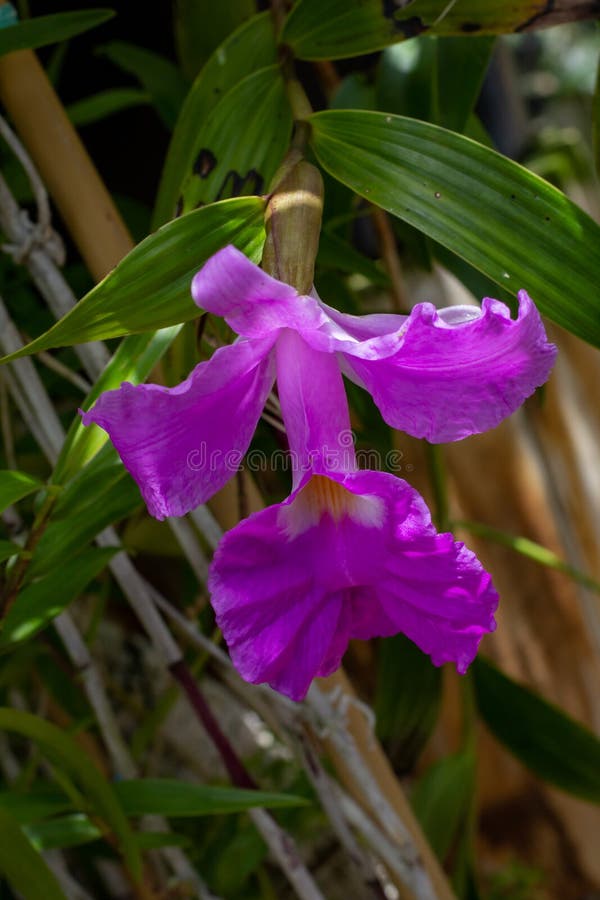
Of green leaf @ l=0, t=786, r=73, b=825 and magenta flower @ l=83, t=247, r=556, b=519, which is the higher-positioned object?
magenta flower @ l=83, t=247, r=556, b=519

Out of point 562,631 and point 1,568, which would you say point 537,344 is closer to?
point 1,568

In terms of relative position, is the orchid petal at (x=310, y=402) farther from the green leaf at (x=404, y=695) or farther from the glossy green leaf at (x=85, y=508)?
the green leaf at (x=404, y=695)

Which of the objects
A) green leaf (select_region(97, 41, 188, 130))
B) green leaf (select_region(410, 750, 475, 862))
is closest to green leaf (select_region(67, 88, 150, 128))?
green leaf (select_region(97, 41, 188, 130))

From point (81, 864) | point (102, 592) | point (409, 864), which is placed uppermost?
point (102, 592)

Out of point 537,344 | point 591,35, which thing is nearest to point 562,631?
point 537,344

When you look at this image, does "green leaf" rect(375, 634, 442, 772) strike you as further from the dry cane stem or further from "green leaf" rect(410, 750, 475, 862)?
the dry cane stem

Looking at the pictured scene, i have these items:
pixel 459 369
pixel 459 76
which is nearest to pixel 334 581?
pixel 459 369

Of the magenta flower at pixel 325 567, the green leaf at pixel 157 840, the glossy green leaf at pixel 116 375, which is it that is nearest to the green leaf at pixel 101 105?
the glossy green leaf at pixel 116 375
